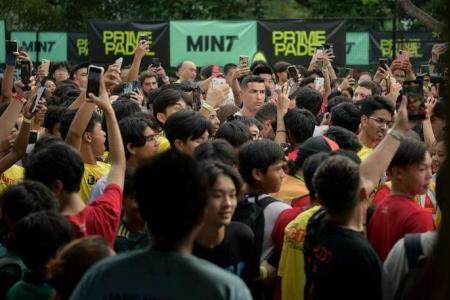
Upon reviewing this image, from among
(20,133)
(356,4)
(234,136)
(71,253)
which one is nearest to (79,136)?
(20,133)

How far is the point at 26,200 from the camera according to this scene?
6.07 metres

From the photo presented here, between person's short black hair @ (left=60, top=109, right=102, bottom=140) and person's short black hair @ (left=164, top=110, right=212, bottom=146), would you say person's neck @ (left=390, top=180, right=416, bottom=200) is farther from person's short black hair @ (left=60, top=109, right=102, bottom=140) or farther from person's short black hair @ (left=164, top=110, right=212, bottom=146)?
person's short black hair @ (left=60, top=109, right=102, bottom=140)

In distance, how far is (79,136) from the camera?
801cm

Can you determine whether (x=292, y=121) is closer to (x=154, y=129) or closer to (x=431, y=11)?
(x=154, y=129)

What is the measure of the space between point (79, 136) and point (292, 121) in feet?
6.66

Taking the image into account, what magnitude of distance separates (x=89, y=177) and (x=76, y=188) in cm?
188

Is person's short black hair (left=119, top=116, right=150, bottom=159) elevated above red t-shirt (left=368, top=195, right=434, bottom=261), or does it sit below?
above

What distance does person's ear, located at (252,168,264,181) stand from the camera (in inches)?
286

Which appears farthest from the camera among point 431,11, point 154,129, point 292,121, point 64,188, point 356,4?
point 356,4

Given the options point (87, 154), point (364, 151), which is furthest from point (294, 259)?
point (364, 151)

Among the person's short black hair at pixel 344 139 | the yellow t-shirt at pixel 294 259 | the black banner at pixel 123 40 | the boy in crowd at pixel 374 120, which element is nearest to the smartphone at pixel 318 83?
the boy in crowd at pixel 374 120

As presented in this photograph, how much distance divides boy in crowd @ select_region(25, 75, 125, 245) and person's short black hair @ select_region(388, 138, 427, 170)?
1.52m

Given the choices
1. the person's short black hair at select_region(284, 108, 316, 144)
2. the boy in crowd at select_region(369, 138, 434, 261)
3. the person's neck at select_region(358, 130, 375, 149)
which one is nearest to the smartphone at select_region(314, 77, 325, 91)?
the person's neck at select_region(358, 130, 375, 149)

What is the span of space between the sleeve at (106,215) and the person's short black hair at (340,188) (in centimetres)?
112
